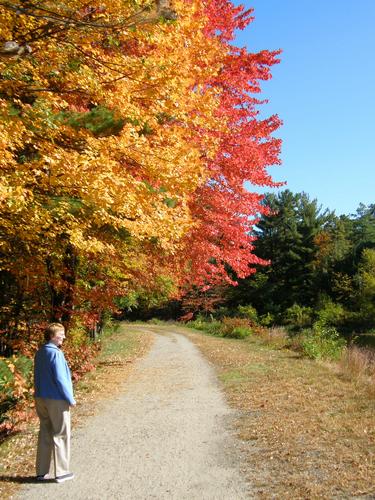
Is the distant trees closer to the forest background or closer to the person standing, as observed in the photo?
the forest background

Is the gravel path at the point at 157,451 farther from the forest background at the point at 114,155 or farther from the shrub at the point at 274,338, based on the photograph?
the shrub at the point at 274,338

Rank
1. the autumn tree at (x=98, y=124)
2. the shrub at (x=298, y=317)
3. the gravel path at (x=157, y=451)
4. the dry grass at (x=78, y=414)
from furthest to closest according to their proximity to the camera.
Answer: the shrub at (x=298, y=317), the autumn tree at (x=98, y=124), the dry grass at (x=78, y=414), the gravel path at (x=157, y=451)

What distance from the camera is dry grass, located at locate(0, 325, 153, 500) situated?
16.5 ft

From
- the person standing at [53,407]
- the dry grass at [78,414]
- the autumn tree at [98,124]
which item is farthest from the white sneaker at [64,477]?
the autumn tree at [98,124]

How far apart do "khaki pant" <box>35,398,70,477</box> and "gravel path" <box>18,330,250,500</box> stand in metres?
0.20

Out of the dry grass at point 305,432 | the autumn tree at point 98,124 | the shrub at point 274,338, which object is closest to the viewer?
the dry grass at point 305,432

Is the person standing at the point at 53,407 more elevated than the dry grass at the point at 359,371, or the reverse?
the person standing at the point at 53,407

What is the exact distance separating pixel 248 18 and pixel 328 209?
5805cm

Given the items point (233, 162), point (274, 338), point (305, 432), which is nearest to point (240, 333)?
point (274, 338)

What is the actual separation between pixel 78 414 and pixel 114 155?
471cm

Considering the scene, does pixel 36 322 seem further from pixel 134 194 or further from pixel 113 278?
pixel 134 194

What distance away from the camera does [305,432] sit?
237 inches

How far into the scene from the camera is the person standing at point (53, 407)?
4785 mm

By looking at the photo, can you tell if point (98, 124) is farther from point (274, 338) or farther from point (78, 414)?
point (274, 338)
